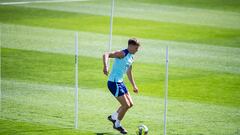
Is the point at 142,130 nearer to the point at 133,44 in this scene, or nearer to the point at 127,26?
the point at 133,44

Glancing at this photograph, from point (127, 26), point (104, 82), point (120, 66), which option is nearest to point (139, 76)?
point (104, 82)

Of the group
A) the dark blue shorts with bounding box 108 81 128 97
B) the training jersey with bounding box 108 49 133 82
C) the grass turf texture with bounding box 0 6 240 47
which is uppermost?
the grass turf texture with bounding box 0 6 240 47

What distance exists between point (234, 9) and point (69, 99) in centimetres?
2106

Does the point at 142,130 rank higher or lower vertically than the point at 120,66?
lower

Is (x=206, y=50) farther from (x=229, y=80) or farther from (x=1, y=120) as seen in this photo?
(x=1, y=120)

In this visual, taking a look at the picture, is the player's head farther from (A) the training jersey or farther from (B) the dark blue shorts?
(B) the dark blue shorts

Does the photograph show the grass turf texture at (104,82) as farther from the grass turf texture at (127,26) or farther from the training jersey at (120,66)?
the training jersey at (120,66)

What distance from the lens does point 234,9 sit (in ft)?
131

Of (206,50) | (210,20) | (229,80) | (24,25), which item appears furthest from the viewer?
(210,20)


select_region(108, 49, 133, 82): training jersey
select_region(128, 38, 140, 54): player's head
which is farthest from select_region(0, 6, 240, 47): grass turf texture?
select_region(128, 38, 140, 54): player's head

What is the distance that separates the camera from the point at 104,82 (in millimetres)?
23141

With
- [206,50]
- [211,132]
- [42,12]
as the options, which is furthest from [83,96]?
[42,12]

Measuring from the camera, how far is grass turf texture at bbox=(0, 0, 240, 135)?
18172 mm

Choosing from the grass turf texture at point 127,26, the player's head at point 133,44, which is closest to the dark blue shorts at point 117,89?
the player's head at point 133,44
